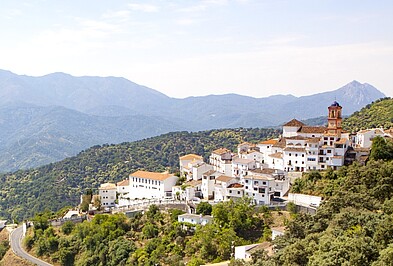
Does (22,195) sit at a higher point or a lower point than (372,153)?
lower

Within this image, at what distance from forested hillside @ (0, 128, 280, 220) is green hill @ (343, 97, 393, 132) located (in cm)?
3436

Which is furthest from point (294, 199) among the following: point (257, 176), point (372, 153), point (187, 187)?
point (187, 187)

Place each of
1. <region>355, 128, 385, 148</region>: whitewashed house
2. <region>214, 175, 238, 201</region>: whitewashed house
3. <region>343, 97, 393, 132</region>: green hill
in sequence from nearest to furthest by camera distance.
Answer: <region>214, 175, 238, 201</region>: whitewashed house
<region>355, 128, 385, 148</region>: whitewashed house
<region>343, 97, 393, 132</region>: green hill

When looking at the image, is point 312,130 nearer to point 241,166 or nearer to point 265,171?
point 265,171

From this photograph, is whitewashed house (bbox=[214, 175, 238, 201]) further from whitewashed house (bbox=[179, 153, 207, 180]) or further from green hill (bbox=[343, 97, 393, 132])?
green hill (bbox=[343, 97, 393, 132])

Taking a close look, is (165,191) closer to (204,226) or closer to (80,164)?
(204,226)

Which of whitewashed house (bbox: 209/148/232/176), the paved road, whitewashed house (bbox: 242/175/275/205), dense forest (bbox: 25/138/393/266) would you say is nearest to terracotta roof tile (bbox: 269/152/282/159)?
whitewashed house (bbox: 242/175/275/205)

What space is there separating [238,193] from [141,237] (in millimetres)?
10296

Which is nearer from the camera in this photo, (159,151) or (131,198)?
(131,198)

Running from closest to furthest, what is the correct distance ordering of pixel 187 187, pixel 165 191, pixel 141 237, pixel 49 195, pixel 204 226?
pixel 204 226 < pixel 141 237 < pixel 187 187 < pixel 165 191 < pixel 49 195

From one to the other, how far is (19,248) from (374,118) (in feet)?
163

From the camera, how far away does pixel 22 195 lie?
10262 cm

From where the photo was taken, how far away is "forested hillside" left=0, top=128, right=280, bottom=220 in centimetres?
9725

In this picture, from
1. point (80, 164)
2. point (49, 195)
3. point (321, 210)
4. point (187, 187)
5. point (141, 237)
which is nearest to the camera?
point (321, 210)
